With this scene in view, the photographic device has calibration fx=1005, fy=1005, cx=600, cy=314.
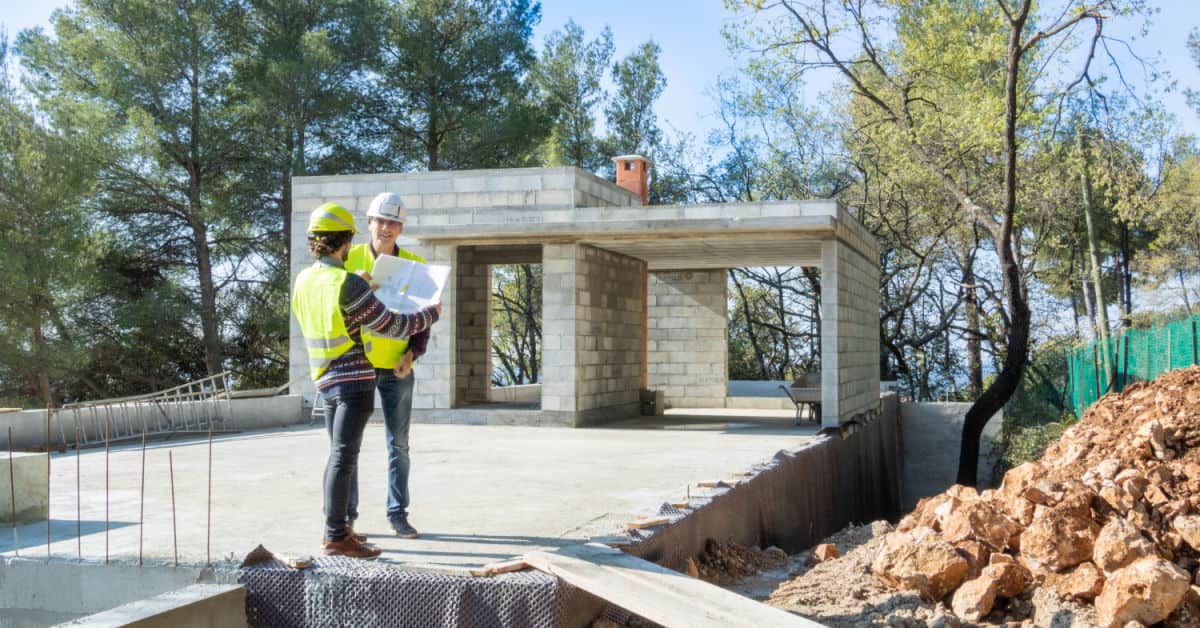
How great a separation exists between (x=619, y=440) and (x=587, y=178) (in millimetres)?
4616

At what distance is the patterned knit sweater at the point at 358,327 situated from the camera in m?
4.48

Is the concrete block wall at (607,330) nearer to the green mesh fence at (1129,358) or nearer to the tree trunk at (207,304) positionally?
the green mesh fence at (1129,358)

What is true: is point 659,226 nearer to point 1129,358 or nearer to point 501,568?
point 1129,358

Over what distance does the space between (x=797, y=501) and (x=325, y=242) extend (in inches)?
237

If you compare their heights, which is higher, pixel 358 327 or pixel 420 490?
pixel 358 327

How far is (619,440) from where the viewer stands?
38.1ft

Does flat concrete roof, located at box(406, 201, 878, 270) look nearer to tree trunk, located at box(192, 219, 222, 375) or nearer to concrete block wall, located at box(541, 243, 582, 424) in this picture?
concrete block wall, located at box(541, 243, 582, 424)

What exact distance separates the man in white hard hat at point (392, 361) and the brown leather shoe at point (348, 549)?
0.29m

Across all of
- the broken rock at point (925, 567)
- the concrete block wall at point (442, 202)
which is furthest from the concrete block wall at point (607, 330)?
the broken rock at point (925, 567)

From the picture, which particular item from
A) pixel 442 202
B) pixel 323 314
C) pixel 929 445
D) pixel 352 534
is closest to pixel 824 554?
pixel 352 534

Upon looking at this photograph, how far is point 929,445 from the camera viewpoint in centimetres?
2117

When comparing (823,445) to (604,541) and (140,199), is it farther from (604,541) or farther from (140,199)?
(140,199)

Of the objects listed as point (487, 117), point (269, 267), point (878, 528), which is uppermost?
point (487, 117)

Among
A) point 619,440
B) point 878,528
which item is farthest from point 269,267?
point 878,528
